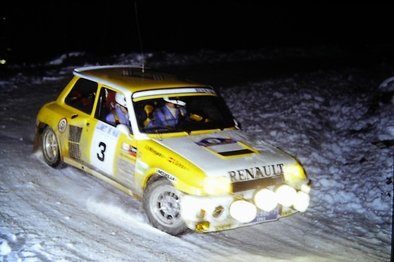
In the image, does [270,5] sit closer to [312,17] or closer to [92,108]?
[312,17]

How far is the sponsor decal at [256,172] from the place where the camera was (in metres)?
5.58

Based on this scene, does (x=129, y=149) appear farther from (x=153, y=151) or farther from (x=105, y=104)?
(x=105, y=104)

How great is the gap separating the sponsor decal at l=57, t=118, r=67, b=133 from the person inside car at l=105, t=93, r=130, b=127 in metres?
0.86

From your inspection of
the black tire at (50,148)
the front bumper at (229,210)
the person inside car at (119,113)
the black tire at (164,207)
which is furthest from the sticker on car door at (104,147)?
the front bumper at (229,210)

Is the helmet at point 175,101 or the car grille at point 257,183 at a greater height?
the helmet at point 175,101

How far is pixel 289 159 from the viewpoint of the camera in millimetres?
6211

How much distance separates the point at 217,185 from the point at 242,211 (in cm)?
41

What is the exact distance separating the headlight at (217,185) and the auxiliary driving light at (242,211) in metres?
0.18

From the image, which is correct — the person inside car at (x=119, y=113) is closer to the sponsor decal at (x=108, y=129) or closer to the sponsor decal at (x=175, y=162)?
the sponsor decal at (x=108, y=129)

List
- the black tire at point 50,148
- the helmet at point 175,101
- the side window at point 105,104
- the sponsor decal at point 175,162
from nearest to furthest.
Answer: the sponsor decal at point 175,162
the helmet at point 175,101
the side window at point 105,104
the black tire at point 50,148

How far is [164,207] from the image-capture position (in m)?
5.83

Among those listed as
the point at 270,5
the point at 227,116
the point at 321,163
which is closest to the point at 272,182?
the point at 227,116

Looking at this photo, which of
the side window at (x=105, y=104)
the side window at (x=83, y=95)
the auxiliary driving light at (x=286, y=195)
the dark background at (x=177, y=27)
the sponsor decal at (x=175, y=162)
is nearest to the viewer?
the sponsor decal at (x=175, y=162)

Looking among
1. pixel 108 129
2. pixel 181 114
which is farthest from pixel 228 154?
pixel 108 129
